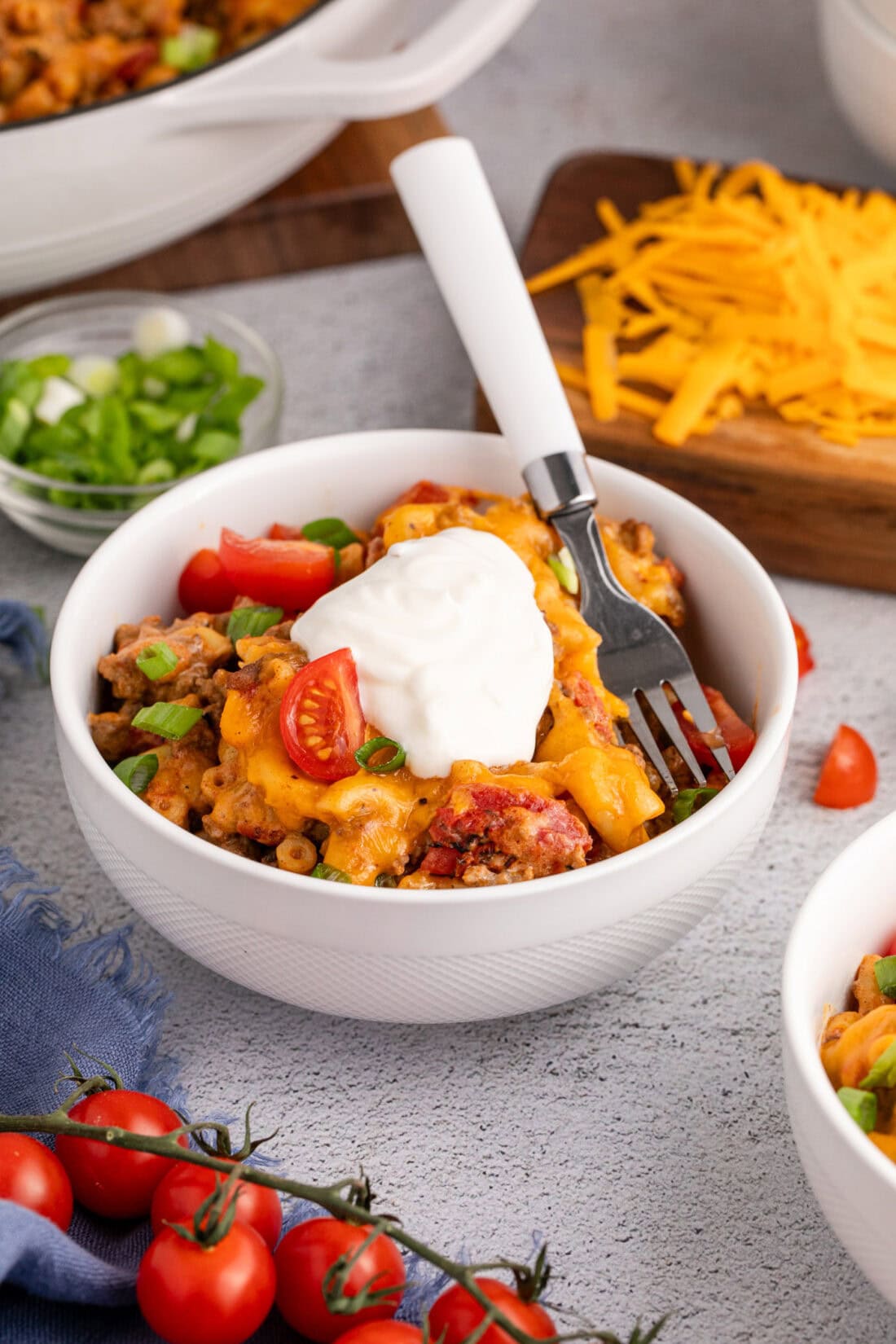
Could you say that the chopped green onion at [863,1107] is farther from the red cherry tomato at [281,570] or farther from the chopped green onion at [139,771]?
the red cherry tomato at [281,570]

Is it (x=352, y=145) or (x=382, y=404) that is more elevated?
(x=352, y=145)

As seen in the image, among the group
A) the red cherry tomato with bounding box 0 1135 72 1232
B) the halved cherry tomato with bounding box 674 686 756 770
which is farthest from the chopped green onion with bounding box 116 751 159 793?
the halved cherry tomato with bounding box 674 686 756 770

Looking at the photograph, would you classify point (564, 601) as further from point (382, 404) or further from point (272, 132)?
point (272, 132)

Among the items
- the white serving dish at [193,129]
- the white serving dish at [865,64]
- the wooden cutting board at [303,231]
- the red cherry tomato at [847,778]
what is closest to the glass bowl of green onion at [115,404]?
the white serving dish at [193,129]

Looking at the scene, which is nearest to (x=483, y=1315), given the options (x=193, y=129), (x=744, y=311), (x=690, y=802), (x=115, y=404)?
(x=690, y=802)

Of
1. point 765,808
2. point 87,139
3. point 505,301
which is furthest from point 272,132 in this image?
point 765,808

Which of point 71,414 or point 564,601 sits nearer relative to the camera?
point 564,601
